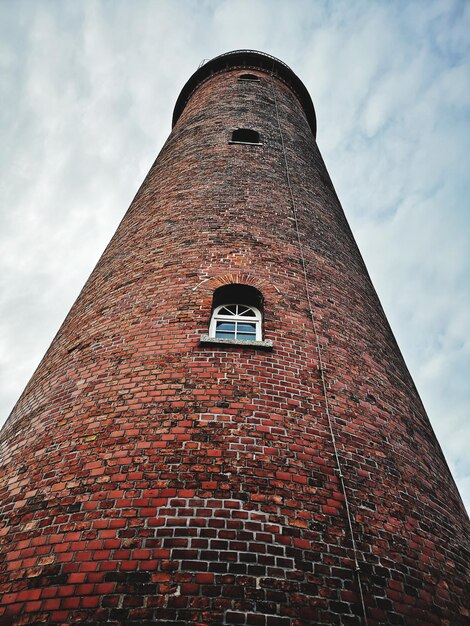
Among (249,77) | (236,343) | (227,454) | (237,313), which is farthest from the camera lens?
(249,77)

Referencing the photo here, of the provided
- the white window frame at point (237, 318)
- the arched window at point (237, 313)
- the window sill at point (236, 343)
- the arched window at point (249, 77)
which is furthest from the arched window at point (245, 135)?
the window sill at point (236, 343)

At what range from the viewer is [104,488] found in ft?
11.0

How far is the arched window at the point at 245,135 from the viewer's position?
9125 mm

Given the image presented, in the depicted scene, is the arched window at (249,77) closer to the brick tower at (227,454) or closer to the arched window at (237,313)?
the brick tower at (227,454)

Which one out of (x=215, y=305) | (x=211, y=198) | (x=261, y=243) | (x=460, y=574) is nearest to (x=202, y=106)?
(x=211, y=198)

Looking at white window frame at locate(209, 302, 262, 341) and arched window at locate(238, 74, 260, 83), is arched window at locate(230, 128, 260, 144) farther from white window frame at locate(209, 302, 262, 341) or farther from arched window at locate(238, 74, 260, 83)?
white window frame at locate(209, 302, 262, 341)

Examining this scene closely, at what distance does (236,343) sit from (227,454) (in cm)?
121

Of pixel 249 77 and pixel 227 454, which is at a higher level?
pixel 249 77

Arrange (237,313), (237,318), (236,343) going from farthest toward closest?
(237,313), (237,318), (236,343)

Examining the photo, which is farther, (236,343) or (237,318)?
(237,318)

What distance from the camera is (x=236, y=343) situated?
4414mm

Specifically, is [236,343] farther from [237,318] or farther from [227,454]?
[227,454]

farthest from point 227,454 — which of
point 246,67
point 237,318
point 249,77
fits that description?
point 246,67

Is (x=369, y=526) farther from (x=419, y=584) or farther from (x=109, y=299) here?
(x=109, y=299)
